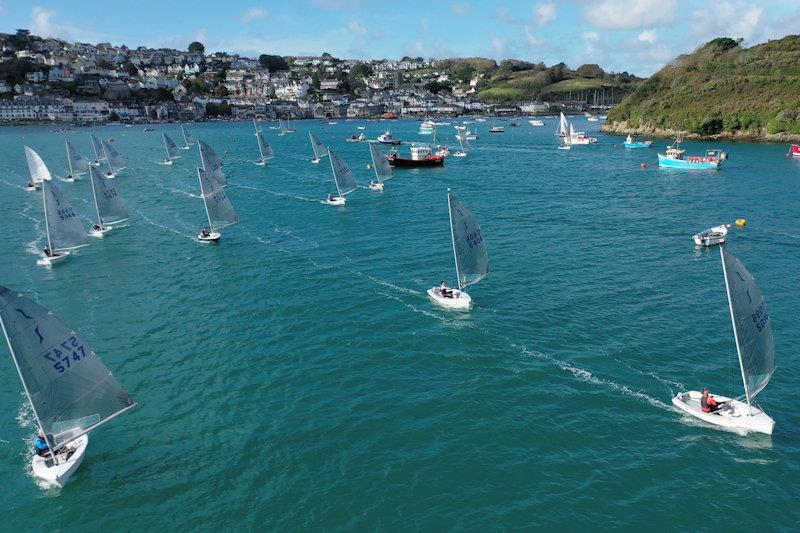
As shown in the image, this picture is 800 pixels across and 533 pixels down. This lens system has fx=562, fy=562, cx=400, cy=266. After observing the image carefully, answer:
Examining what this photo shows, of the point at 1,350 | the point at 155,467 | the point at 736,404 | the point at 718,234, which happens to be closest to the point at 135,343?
the point at 1,350

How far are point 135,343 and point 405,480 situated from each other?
24.9 m

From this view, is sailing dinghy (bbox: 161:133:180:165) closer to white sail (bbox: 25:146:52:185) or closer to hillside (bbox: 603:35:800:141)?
white sail (bbox: 25:146:52:185)

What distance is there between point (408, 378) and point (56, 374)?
770 inches

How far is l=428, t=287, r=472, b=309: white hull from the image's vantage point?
46.2 metres

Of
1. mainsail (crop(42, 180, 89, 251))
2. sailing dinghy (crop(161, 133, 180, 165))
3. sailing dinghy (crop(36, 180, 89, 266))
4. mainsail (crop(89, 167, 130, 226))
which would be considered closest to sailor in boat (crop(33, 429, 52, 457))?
sailing dinghy (crop(36, 180, 89, 266))

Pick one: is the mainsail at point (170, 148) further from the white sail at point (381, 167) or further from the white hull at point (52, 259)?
the white hull at point (52, 259)

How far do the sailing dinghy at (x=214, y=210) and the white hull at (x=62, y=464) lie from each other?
41026 millimetres

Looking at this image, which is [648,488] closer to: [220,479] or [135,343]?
[220,479]

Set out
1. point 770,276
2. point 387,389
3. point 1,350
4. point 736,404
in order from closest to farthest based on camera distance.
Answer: point 736,404
point 387,389
point 1,350
point 770,276

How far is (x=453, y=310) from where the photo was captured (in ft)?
152

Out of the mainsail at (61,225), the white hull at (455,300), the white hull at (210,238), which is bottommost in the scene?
the white hull at (455,300)

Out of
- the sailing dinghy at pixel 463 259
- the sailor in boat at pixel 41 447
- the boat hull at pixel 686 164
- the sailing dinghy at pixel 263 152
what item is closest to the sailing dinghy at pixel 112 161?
the sailing dinghy at pixel 263 152

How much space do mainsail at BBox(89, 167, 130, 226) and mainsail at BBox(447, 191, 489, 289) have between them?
48.5m

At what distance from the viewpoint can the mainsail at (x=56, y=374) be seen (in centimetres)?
2488
